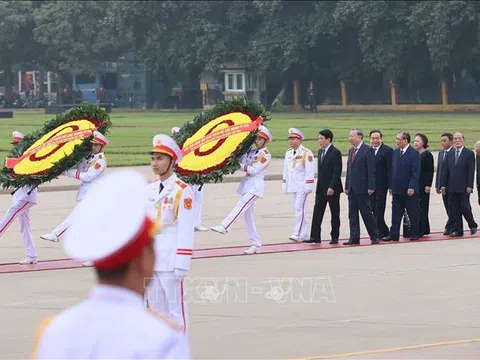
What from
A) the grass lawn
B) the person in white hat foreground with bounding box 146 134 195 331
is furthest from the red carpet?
the grass lawn

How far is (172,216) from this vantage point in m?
9.52

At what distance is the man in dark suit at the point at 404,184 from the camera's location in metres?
19.2

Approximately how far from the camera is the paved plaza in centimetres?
1039

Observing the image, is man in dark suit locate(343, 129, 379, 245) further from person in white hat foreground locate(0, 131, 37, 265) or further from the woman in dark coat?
person in white hat foreground locate(0, 131, 37, 265)

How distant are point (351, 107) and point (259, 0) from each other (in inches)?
349

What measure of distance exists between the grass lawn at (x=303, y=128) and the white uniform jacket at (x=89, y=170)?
64.2 ft

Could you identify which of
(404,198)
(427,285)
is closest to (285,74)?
(404,198)

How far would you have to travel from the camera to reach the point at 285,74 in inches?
3339

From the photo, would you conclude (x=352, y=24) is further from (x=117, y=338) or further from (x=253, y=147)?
(x=117, y=338)

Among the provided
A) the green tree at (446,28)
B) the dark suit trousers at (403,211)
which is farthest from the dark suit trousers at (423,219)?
the green tree at (446,28)

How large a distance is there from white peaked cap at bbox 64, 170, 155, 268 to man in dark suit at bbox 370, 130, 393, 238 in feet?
52.4

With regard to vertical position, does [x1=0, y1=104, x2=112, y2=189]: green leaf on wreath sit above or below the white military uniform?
above

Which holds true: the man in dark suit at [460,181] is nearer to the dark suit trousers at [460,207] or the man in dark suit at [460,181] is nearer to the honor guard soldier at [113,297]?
the dark suit trousers at [460,207]

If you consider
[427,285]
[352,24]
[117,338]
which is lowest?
[427,285]
